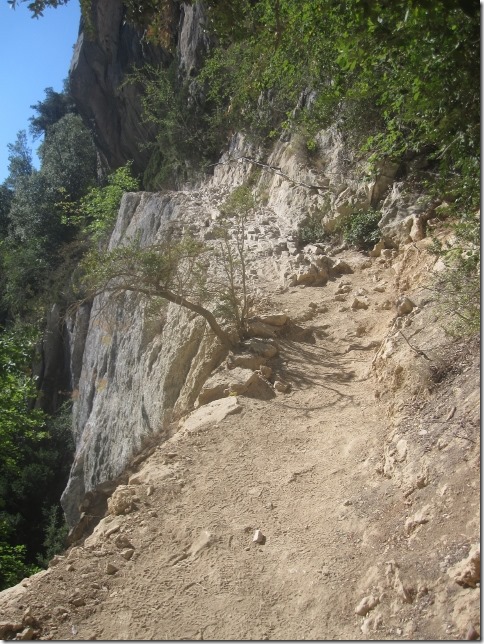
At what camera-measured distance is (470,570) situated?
11.2 feet

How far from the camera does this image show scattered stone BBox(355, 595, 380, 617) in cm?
390

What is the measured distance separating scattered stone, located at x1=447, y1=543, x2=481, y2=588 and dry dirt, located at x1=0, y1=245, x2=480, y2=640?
0.02 meters

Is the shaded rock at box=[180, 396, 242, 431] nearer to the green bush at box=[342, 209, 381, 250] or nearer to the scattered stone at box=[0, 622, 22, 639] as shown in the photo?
the scattered stone at box=[0, 622, 22, 639]

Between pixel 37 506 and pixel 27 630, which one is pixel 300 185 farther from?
pixel 37 506

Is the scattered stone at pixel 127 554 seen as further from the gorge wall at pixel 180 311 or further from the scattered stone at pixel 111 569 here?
the gorge wall at pixel 180 311

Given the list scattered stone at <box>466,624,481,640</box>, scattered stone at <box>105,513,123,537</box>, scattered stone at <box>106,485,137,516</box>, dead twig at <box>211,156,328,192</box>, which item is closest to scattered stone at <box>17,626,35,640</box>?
A: scattered stone at <box>105,513,123,537</box>

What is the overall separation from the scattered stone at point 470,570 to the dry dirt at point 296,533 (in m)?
0.02

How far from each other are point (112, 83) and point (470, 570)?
23103 mm

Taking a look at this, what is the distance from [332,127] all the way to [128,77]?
10.9 m

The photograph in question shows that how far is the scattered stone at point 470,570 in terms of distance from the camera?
3395 mm

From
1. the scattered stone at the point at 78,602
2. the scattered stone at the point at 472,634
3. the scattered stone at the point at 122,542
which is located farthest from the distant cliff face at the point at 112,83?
the scattered stone at the point at 472,634

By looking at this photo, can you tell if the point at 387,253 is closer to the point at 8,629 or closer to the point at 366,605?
the point at 366,605

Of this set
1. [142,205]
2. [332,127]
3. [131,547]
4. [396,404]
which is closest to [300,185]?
[332,127]

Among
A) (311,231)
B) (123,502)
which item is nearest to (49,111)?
(311,231)
